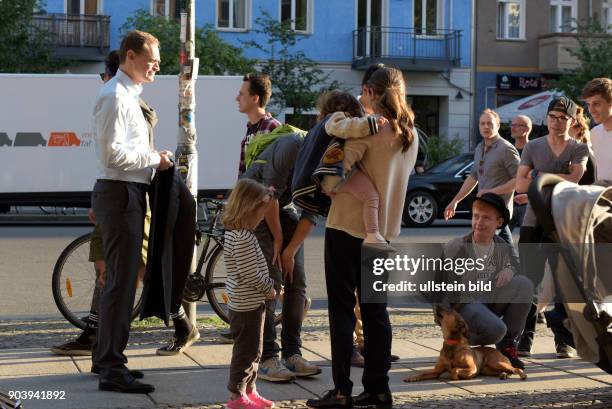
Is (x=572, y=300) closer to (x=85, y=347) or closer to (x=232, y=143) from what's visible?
(x=85, y=347)

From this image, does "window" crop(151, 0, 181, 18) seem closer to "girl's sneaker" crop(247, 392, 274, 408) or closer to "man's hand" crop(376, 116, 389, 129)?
"man's hand" crop(376, 116, 389, 129)

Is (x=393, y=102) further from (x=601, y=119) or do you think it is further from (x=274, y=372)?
(x=601, y=119)

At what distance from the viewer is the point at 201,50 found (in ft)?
92.1

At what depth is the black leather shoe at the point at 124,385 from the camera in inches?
249

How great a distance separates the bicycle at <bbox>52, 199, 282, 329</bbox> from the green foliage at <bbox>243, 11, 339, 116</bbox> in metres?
21.1

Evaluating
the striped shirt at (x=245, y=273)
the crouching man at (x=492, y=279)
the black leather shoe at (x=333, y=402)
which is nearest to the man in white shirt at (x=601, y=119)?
the crouching man at (x=492, y=279)

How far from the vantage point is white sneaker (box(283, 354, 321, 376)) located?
271 inches

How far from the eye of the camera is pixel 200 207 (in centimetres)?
948

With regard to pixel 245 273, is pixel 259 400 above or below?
below

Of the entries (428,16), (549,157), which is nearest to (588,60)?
(428,16)

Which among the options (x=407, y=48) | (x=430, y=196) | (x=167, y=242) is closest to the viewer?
(x=167, y=242)

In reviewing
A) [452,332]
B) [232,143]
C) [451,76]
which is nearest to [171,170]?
[452,332]

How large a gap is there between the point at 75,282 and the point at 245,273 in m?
2.92

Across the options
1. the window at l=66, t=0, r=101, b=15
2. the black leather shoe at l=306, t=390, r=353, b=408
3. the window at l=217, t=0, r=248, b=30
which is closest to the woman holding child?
the black leather shoe at l=306, t=390, r=353, b=408
